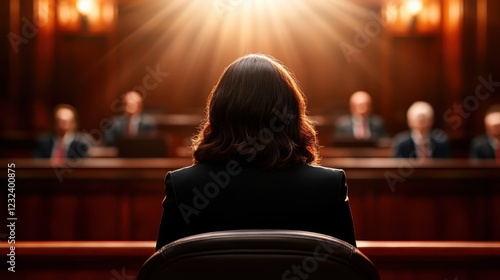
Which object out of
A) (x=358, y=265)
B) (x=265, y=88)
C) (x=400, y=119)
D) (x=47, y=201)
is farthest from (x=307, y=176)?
(x=400, y=119)

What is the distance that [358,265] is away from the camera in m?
0.97

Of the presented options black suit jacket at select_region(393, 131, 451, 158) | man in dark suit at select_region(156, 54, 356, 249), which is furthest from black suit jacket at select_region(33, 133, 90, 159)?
man in dark suit at select_region(156, 54, 356, 249)

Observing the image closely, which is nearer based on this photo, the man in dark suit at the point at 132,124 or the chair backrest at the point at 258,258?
the chair backrest at the point at 258,258

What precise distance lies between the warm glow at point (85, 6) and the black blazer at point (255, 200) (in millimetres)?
8180

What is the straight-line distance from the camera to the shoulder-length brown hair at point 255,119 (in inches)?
54.9

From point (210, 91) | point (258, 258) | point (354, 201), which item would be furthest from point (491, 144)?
point (258, 258)

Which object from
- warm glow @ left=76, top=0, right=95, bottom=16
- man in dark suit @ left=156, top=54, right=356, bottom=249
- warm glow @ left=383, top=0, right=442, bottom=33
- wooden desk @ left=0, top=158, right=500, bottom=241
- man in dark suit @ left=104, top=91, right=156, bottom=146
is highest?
warm glow @ left=76, top=0, right=95, bottom=16

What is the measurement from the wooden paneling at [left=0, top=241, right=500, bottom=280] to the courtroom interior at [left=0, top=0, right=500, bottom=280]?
5.39 ft

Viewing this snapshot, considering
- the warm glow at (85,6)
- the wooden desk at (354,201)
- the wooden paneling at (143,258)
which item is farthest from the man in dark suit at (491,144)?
the warm glow at (85,6)

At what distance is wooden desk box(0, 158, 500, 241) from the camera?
3604mm

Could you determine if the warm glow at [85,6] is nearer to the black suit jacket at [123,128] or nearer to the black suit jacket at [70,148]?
the black suit jacket at [123,128]

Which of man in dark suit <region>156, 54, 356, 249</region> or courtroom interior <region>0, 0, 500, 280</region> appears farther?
courtroom interior <region>0, 0, 500, 280</region>

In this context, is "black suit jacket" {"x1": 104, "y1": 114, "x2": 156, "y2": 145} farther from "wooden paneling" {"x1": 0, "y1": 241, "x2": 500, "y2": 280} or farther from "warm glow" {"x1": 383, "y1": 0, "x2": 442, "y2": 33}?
"wooden paneling" {"x1": 0, "y1": 241, "x2": 500, "y2": 280}

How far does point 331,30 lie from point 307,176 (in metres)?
8.33
